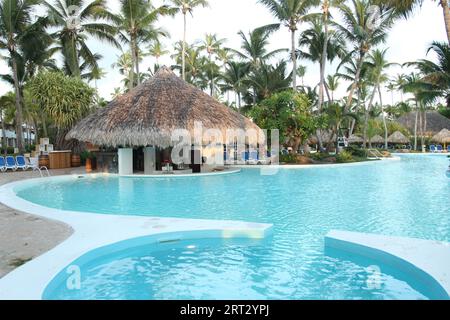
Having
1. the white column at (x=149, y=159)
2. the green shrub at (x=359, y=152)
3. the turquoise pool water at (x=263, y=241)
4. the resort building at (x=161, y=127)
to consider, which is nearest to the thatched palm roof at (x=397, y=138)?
the green shrub at (x=359, y=152)

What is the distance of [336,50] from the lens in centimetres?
2380

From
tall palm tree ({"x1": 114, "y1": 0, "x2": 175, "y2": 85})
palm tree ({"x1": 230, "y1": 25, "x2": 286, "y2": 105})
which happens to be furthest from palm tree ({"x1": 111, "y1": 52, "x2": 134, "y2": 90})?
tall palm tree ({"x1": 114, "y1": 0, "x2": 175, "y2": 85})

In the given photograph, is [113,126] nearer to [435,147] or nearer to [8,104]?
[8,104]

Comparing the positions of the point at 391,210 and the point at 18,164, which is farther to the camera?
the point at 18,164

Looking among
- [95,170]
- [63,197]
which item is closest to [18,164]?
[95,170]

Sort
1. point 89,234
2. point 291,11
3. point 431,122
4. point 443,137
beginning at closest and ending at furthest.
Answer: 1. point 89,234
2. point 291,11
3. point 443,137
4. point 431,122

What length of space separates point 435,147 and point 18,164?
33.9 metres

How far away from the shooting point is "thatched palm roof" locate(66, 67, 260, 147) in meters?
13.9

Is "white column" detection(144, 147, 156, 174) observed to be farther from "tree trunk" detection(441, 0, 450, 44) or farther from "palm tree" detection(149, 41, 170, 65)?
"palm tree" detection(149, 41, 170, 65)

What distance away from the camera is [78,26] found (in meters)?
19.6

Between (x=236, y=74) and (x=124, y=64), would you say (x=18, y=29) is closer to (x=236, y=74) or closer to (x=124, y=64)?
(x=236, y=74)

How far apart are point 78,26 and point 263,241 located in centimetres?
1892

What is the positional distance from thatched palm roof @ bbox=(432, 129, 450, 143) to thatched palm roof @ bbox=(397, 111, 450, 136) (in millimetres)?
2116

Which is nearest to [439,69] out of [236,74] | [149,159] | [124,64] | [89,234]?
[149,159]
